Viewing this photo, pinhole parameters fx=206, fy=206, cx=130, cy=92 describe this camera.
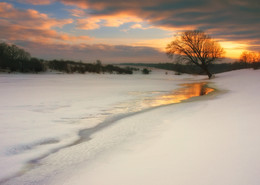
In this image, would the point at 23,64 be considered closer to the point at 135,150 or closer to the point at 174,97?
the point at 174,97

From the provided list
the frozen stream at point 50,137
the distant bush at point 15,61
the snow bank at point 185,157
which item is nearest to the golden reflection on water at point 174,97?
the frozen stream at point 50,137

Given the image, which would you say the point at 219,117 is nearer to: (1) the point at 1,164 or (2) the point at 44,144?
(2) the point at 44,144

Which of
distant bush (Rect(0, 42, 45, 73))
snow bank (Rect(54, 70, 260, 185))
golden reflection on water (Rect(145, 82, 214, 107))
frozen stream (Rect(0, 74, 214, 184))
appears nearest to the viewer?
snow bank (Rect(54, 70, 260, 185))

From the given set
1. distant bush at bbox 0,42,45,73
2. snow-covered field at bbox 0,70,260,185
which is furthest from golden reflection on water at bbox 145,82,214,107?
distant bush at bbox 0,42,45,73

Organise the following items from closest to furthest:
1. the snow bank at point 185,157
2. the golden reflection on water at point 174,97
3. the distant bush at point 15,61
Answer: the snow bank at point 185,157 < the golden reflection on water at point 174,97 < the distant bush at point 15,61

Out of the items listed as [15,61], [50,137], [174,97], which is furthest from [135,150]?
[15,61]

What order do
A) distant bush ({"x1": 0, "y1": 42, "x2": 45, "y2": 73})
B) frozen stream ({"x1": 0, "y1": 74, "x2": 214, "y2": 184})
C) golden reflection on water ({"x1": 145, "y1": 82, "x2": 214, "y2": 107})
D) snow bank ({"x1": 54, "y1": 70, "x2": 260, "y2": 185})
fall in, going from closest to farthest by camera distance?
1. snow bank ({"x1": 54, "y1": 70, "x2": 260, "y2": 185})
2. frozen stream ({"x1": 0, "y1": 74, "x2": 214, "y2": 184})
3. golden reflection on water ({"x1": 145, "y1": 82, "x2": 214, "y2": 107})
4. distant bush ({"x1": 0, "y1": 42, "x2": 45, "y2": 73})

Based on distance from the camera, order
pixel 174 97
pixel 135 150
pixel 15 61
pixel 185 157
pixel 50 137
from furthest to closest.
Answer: pixel 15 61 → pixel 174 97 → pixel 50 137 → pixel 135 150 → pixel 185 157

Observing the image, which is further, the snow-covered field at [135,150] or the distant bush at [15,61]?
the distant bush at [15,61]

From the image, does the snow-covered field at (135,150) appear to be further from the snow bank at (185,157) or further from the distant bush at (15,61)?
the distant bush at (15,61)

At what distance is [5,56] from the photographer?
68.8 feet

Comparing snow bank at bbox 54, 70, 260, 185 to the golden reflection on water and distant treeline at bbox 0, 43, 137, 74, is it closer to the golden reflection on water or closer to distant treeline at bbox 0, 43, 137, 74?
the golden reflection on water

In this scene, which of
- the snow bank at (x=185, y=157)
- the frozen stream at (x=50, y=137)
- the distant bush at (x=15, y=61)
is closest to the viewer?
the snow bank at (x=185, y=157)

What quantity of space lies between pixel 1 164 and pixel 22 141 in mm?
834
